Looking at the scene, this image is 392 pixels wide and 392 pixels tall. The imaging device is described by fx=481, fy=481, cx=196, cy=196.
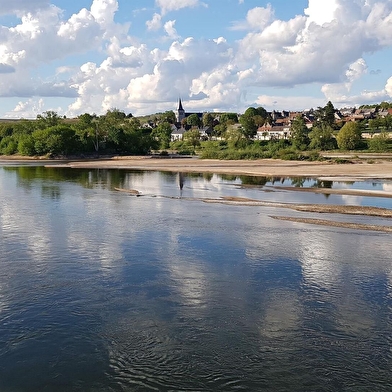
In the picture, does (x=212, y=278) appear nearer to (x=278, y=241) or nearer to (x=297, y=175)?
(x=278, y=241)

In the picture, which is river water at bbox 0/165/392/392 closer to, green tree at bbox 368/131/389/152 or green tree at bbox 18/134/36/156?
green tree at bbox 368/131/389/152

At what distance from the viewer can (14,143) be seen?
137625mm

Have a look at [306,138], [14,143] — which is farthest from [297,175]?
[14,143]

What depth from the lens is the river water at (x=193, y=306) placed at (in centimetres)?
1083

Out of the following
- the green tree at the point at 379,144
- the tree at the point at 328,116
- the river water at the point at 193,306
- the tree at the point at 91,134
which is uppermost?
the tree at the point at 328,116

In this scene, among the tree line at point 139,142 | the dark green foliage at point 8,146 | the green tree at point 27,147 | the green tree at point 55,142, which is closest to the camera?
the tree line at point 139,142

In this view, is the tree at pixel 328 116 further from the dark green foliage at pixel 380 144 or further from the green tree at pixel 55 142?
the green tree at pixel 55 142

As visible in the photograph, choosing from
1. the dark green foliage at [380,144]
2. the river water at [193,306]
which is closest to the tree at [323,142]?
the dark green foliage at [380,144]

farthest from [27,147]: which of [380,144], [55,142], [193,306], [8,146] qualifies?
[193,306]

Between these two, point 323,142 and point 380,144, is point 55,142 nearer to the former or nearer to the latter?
point 323,142

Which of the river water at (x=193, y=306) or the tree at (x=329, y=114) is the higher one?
the tree at (x=329, y=114)

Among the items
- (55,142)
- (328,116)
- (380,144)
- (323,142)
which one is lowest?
(380,144)

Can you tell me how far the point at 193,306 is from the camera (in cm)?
1452

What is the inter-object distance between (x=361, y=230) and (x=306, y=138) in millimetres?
102986
